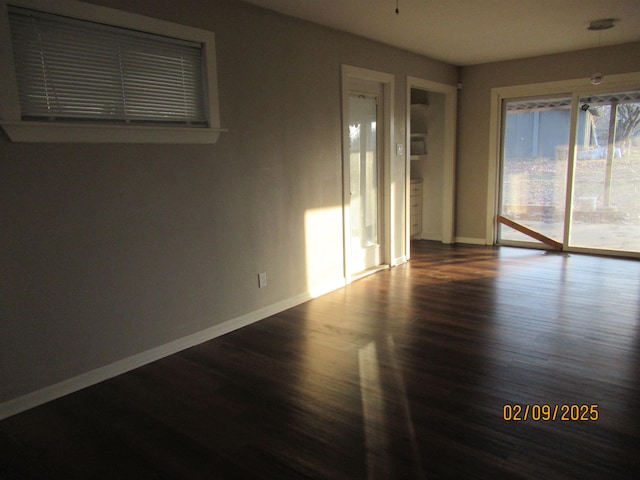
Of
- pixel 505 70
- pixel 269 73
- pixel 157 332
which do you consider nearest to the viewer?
pixel 157 332

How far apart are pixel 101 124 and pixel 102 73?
0.30 m

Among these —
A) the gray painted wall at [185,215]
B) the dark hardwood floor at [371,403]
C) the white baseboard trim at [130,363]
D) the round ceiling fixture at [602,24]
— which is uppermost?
the round ceiling fixture at [602,24]

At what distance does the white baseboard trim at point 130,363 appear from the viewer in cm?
247

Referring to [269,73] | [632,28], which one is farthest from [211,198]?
[632,28]

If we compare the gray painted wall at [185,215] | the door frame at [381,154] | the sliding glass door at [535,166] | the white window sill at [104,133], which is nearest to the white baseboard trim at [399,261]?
the door frame at [381,154]

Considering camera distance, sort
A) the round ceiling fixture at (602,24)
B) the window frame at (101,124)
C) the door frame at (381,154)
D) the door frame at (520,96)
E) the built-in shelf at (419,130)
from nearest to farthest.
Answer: the window frame at (101,124) < the round ceiling fixture at (602,24) < the door frame at (381,154) < the door frame at (520,96) < the built-in shelf at (419,130)

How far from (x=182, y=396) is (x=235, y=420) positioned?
0.43 metres

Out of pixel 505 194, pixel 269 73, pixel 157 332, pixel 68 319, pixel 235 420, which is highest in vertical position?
pixel 269 73

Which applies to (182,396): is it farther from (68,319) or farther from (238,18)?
(238,18)

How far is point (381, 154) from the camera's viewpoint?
17.2ft

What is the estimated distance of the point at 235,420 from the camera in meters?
2.32

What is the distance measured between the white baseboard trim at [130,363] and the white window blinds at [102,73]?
4.91 ft

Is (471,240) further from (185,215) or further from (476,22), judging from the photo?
(185,215)

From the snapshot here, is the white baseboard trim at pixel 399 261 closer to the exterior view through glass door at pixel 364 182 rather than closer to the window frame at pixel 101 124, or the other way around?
the exterior view through glass door at pixel 364 182
